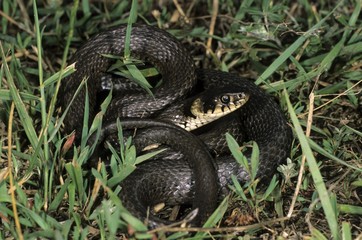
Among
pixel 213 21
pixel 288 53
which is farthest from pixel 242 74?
pixel 288 53

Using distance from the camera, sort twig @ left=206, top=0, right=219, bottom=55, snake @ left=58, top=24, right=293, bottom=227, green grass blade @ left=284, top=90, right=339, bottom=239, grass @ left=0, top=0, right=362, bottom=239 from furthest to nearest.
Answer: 1. twig @ left=206, top=0, right=219, bottom=55
2. snake @ left=58, top=24, right=293, bottom=227
3. grass @ left=0, top=0, right=362, bottom=239
4. green grass blade @ left=284, top=90, right=339, bottom=239

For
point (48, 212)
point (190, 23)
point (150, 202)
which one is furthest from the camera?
point (190, 23)

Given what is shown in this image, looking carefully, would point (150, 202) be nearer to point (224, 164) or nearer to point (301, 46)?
point (224, 164)

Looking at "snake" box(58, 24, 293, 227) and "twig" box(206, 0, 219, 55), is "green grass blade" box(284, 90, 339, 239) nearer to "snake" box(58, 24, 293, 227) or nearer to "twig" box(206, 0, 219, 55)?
"snake" box(58, 24, 293, 227)

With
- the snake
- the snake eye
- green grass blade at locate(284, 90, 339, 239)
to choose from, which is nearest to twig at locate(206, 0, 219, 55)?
the snake

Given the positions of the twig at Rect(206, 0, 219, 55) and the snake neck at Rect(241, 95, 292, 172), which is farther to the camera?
the twig at Rect(206, 0, 219, 55)

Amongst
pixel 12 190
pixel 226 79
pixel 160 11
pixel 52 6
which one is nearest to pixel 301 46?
pixel 226 79
